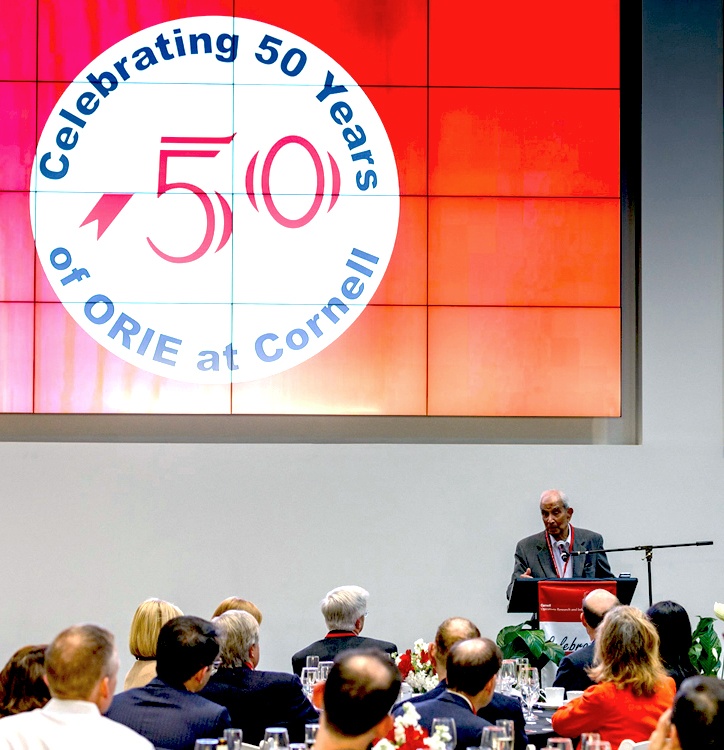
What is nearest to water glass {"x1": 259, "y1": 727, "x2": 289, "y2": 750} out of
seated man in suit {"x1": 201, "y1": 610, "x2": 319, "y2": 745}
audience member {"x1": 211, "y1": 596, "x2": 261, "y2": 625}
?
seated man in suit {"x1": 201, "y1": 610, "x2": 319, "y2": 745}

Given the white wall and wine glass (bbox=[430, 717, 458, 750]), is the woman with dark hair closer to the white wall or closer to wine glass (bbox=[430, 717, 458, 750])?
wine glass (bbox=[430, 717, 458, 750])

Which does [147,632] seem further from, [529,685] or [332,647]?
[529,685]

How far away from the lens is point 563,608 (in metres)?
5.70

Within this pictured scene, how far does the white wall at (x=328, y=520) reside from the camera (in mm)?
7605

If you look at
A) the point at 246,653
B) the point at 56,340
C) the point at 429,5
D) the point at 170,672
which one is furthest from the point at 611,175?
the point at 170,672

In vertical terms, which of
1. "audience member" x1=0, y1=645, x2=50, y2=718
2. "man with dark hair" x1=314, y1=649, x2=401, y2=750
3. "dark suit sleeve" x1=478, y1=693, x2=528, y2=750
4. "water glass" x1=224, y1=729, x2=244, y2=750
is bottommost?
"dark suit sleeve" x1=478, y1=693, x2=528, y2=750

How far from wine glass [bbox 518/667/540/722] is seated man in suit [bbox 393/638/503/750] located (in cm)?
121

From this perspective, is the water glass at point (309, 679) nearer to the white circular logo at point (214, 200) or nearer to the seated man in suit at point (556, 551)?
the seated man in suit at point (556, 551)

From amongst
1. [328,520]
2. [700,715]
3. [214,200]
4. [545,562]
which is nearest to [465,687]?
[700,715]

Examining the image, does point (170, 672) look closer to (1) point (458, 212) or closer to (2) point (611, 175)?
(1) point (458, 212)

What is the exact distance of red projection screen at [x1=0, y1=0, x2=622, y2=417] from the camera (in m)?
7.63

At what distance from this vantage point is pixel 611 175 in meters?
7.84

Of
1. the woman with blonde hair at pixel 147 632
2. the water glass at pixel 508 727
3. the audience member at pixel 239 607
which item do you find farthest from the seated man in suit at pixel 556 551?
the water glass at pixel 508 727

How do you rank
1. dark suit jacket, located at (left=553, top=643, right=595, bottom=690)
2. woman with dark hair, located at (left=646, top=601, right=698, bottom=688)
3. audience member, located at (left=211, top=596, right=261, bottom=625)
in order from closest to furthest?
woman with dark hair, located at (left=646, top=601, right=698, bottom=688) < dark suit jacket, located at (left=553, top=643, right=595, bottom=690) < audience member, located at (left=211, top=596, right=261, bottom=625)
